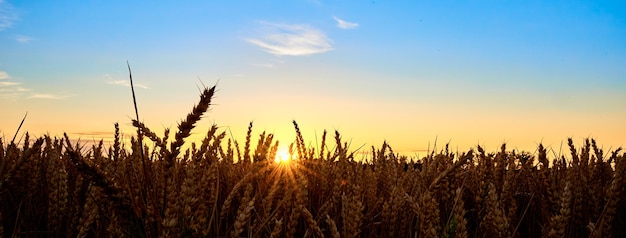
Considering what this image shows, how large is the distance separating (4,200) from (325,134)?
2031 millimetres

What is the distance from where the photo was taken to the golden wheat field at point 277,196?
4.95ft

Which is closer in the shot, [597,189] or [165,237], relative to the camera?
[165,237]

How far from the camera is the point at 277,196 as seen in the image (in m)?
3.12

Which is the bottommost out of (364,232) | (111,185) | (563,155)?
(364,232)

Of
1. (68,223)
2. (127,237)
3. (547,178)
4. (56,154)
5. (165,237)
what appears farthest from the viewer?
(547,178)

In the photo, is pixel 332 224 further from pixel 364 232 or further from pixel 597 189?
pixel 597 189

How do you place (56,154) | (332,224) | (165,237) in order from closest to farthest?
(165,237) → (332,224) → (56,154)

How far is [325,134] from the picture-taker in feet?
12.6

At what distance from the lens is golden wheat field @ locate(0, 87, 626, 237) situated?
1.51 m

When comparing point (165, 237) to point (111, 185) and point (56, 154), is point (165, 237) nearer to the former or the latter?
point (111, 185)

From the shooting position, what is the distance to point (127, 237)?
1705 mm

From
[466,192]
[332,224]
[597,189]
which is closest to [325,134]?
[466,192]

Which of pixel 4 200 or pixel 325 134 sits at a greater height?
pixel 325 134

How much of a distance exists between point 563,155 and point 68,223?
3.81m
